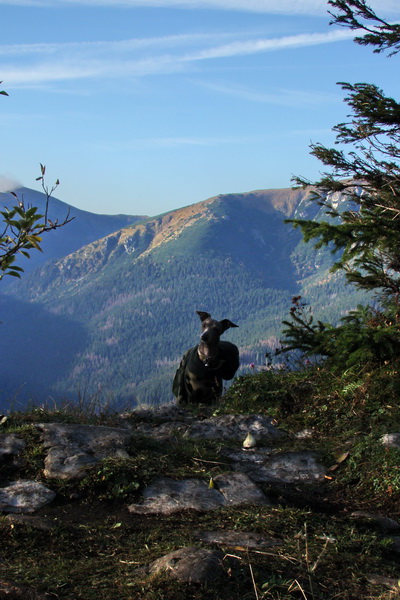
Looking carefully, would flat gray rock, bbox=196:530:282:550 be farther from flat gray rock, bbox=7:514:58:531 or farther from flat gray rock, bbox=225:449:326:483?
flat gray rock, bbox=225:449:326:483

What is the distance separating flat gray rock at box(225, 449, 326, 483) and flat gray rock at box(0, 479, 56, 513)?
1991mm

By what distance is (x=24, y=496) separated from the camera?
16.9 ft

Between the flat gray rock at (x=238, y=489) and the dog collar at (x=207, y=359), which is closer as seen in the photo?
the flat gray rock at (x=238, y=489)

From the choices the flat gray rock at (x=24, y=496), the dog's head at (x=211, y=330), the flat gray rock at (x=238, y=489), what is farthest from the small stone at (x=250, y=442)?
the dog's head at (x=211, y=330)

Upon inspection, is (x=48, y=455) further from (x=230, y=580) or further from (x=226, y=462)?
(x=230, y=580)

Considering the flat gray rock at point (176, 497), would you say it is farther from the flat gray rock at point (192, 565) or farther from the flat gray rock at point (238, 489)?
the flat gray rock at point (192, 565)

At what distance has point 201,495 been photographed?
17.3 feet

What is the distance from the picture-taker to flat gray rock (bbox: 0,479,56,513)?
495 cm

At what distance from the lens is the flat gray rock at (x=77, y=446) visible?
221 inches

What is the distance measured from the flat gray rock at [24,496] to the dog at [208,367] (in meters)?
7.04

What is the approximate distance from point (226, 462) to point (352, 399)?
2.59 m

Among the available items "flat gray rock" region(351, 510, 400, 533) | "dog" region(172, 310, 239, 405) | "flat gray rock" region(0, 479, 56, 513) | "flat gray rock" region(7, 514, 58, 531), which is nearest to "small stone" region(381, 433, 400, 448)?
"flat gray rock" region(351, 510, 400, 533)

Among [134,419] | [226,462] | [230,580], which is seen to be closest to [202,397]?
[134,419]

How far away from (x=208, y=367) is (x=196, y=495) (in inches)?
287
